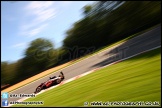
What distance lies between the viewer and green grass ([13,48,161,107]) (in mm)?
4805

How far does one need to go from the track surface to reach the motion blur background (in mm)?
490

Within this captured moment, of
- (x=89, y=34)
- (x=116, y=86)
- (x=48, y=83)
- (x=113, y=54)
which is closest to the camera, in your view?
(x=116, y=86)

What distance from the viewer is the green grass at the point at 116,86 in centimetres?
480

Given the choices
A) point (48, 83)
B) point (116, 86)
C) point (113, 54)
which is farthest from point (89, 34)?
point (116, 86)

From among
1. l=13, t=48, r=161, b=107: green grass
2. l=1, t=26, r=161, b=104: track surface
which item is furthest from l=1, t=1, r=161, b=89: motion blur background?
l=13, t=48, r=161, b=107: green grass

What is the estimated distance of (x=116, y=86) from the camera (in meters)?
5.27

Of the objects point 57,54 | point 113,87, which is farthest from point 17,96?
point 113,87

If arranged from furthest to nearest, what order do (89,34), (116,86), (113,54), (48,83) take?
1. (89,34)
2. (113,54)
3. (48,83)
4. (116,86)

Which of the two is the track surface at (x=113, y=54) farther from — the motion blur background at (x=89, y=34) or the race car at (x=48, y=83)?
the motion blur background at (x=89, y=34)

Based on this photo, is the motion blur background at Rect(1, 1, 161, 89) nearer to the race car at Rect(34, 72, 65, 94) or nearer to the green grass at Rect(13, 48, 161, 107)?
the race car at Rect(34, 72, 65, 94)

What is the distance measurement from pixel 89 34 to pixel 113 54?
2.49 metres

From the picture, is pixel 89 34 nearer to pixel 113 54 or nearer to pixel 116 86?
pixel 113 54

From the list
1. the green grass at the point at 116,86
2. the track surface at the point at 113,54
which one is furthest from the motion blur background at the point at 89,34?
the green grass at the point at 116,86

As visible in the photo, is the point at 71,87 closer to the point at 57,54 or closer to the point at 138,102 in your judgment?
the point at 57,54
